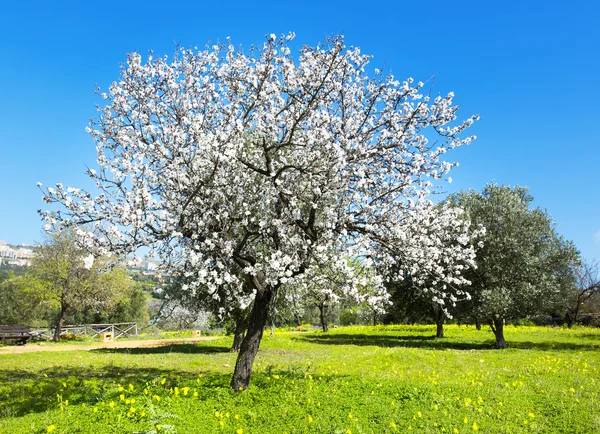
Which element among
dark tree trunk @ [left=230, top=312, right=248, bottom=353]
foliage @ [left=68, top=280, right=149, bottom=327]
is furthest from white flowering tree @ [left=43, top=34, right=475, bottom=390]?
foliage @ [left=68, top=280, right=149, bottom=327]

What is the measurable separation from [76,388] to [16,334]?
27.4 m

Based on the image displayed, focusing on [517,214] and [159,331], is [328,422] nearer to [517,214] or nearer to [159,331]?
[517,214]

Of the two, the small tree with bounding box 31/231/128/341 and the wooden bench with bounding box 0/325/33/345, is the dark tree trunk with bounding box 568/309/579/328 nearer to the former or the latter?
the small tree with bounding box 31/231/128/341

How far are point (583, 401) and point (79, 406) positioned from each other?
1215 centimetres

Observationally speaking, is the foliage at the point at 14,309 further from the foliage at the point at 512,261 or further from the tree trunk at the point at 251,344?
the foliage at the point at 512,261

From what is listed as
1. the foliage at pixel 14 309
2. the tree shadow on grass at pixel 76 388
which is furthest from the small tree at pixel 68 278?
the tree shadow on grass at pixel 76 388

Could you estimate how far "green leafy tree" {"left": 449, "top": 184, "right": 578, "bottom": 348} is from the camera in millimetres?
26531

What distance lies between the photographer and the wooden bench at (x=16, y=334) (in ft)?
110

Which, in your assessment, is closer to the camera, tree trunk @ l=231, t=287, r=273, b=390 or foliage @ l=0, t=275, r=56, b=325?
tree trunk @ l=231, t=287, r=273, b=390

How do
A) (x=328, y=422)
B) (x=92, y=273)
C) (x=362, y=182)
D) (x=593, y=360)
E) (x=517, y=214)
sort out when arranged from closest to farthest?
(x=328, y=422), (x=362, y=182), (x=593, y=360), (x=517, y=214), (x=92, y=273)

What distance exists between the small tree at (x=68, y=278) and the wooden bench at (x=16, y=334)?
2.32m

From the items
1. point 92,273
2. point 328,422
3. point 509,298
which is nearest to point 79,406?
point 328,422

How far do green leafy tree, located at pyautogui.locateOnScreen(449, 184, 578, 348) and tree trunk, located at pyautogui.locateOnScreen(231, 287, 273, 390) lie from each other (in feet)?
60.7

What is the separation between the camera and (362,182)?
33.6 feet
